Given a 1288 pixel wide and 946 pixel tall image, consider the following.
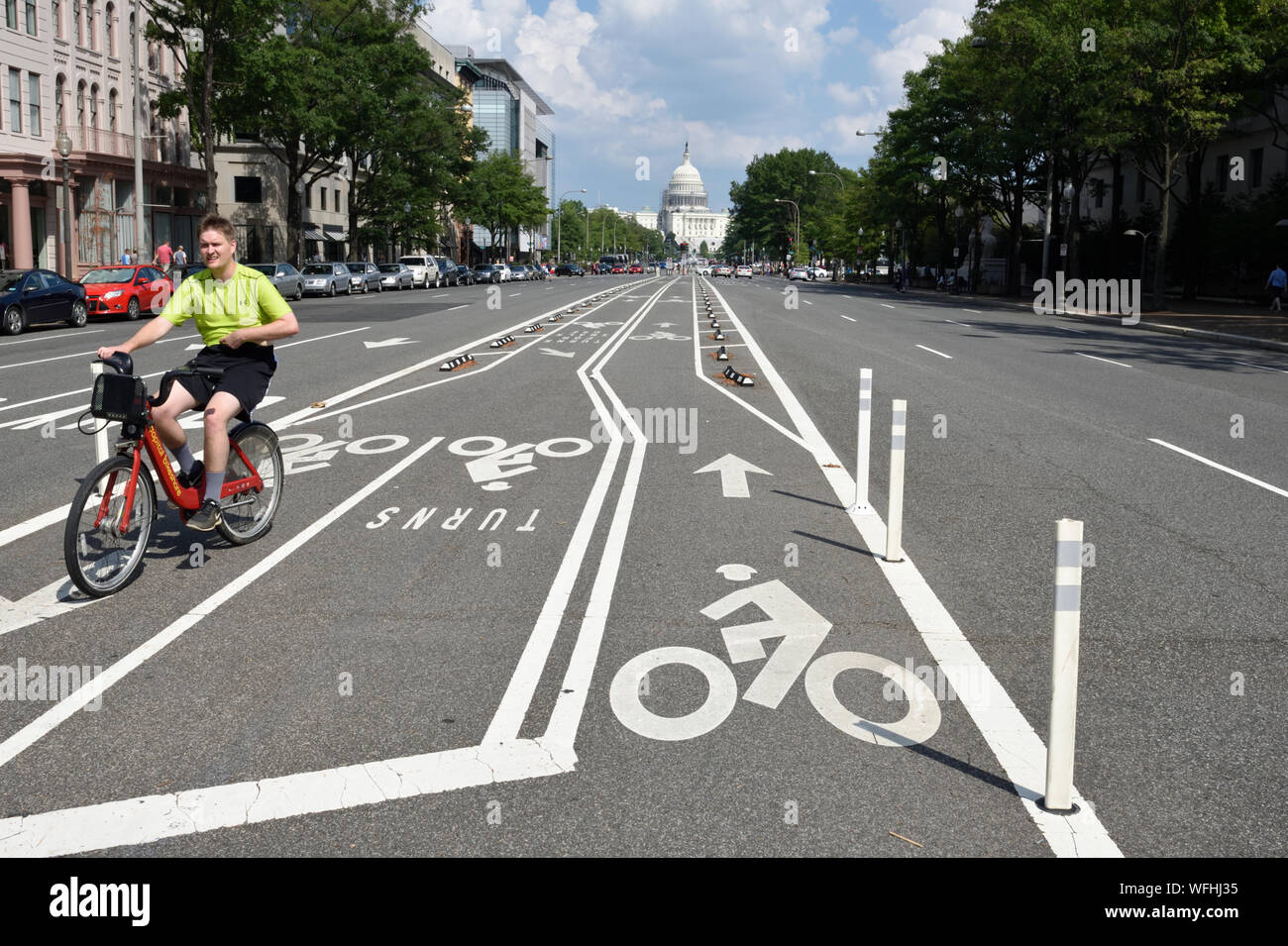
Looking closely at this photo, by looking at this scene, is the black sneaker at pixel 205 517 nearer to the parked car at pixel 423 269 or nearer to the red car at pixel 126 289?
the red car at pixel 126 289

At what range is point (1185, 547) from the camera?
315 inches

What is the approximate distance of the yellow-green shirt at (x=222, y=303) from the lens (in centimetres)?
707

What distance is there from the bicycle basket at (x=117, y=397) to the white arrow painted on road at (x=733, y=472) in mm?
4468

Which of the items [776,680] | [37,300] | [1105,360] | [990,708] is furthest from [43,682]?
[37,300]

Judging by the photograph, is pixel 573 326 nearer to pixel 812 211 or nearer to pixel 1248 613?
pixel 1248 613

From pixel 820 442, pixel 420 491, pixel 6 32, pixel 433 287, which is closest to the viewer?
pixel 420 491

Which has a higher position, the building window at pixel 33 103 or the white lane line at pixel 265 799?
the building window at pixel 33 103

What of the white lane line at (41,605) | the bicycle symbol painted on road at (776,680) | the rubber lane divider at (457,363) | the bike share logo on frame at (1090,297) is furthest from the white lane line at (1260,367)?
the white lane line at (41,605)

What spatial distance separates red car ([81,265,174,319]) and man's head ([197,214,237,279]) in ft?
87.1

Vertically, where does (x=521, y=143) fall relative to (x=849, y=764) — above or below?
above

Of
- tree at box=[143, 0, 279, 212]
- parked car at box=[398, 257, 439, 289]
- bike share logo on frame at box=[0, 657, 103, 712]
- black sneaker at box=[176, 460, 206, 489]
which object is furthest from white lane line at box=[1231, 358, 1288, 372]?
parked car at box=[398, 257, 439, 289]

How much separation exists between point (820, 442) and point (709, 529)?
13.7ft

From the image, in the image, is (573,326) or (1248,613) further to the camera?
(573,326)

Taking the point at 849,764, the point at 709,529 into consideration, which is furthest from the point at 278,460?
the point at 849,764
